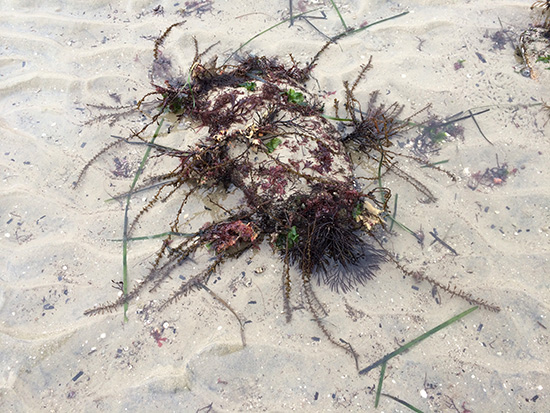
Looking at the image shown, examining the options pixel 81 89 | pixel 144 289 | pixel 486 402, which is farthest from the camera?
pixel 81 89

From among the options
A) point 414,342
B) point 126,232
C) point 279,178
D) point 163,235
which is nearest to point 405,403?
point 414,342

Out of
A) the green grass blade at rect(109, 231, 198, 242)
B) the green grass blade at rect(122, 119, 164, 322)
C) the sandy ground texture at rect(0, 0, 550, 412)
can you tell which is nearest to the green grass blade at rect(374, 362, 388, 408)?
the sandy ground texture at rect(0, 0, 550, 412)

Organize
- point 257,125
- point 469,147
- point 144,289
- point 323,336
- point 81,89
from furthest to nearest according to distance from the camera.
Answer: point 81,89 < point 469,147 < point 257,125 < point 144,289 < point 323,336

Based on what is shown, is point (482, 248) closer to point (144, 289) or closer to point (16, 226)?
point (144, 289)

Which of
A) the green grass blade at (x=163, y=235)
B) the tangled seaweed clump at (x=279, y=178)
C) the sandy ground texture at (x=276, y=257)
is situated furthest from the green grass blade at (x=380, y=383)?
the green grass blade at (x=163, y=235)

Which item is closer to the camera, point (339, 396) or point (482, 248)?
point (339, 396)

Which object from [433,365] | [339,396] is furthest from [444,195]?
[339,396]

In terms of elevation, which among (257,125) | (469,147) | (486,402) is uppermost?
(257,125)

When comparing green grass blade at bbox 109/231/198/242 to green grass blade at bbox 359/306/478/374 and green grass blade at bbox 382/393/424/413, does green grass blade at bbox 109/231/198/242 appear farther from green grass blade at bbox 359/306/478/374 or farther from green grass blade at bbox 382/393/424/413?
green grass blade at bbox 382/393/424/413
